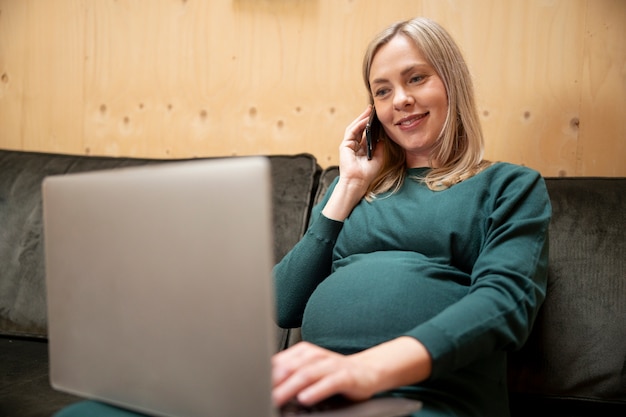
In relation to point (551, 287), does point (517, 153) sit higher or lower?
higher

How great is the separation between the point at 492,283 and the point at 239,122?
1141 millimetres

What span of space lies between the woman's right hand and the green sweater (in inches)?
1.0

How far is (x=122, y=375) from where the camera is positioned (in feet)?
2.15

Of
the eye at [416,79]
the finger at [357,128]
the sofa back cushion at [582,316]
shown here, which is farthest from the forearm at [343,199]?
the sofa back cushion at [582,316]

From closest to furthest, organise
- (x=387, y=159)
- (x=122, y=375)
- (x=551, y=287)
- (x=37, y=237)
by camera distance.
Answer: (x=122, y=375) < (x=551, y=287) < (x=387, y=159) < (x=37, y=237)

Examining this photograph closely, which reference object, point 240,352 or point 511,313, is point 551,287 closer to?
point 511,313

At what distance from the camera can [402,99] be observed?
3.77 ft

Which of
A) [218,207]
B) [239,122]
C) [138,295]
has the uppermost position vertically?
[239,122]

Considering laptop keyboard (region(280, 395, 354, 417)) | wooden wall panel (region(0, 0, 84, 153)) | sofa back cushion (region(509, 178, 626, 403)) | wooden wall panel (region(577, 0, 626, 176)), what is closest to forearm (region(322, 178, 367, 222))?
sofa back cushion (region(509, 178, 626, 403))

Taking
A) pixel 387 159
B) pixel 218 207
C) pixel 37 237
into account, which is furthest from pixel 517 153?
pixel 37 237

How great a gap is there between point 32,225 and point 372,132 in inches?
38.7

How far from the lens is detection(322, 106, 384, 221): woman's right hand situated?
1182 millimetres

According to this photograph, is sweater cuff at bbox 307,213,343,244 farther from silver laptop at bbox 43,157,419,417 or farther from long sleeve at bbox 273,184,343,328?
silver laptop at bbox 43,157,419,417

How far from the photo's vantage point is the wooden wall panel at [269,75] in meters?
1.53
